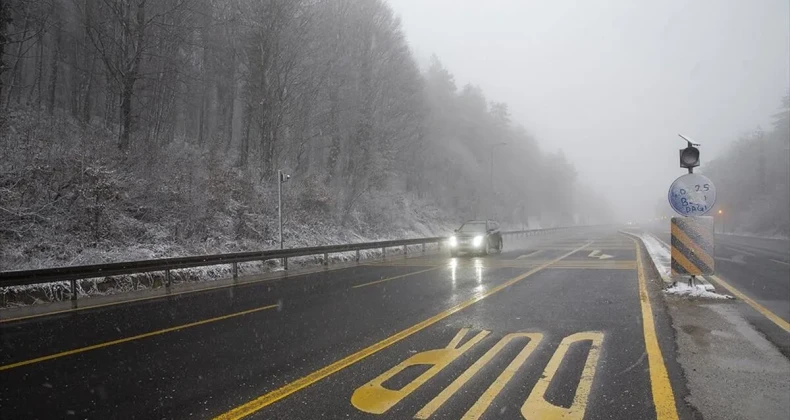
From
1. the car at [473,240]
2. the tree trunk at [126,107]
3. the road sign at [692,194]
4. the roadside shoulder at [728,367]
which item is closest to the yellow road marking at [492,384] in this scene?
the roadside shoulder at [728,367]

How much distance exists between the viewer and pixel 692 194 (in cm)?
939

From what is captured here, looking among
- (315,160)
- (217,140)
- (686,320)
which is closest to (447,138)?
(315,160)

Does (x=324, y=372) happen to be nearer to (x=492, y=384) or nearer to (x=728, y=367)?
(x=492, y=384)

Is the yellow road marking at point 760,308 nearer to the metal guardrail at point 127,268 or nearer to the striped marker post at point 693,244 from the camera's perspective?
the striped marker post at point 693,244

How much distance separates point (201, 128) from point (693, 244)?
28.6 meters

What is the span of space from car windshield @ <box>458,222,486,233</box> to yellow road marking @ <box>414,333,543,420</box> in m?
16.6

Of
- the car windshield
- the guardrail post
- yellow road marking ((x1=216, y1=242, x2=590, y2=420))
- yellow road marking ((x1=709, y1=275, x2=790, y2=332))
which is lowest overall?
yellow road marking ((x1=709, y1=275, x2=790, y2=332))

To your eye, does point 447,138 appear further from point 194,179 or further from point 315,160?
point 194,179

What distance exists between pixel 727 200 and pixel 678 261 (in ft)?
305

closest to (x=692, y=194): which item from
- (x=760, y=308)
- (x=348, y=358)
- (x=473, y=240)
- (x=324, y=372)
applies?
(x=760, y=308)

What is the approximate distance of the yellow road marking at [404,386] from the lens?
410cm

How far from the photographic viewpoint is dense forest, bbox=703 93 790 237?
2346 inches

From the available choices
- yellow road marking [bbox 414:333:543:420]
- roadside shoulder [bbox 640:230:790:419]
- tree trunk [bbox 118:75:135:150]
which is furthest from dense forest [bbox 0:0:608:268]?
roadside shoulder [bbox 640:230:790:419]

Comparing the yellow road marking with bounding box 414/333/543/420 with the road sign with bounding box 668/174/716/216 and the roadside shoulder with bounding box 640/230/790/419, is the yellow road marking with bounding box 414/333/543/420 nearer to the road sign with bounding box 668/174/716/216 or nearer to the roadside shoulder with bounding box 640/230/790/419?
the roadside shoulder with bounding box 640/230/790/419
